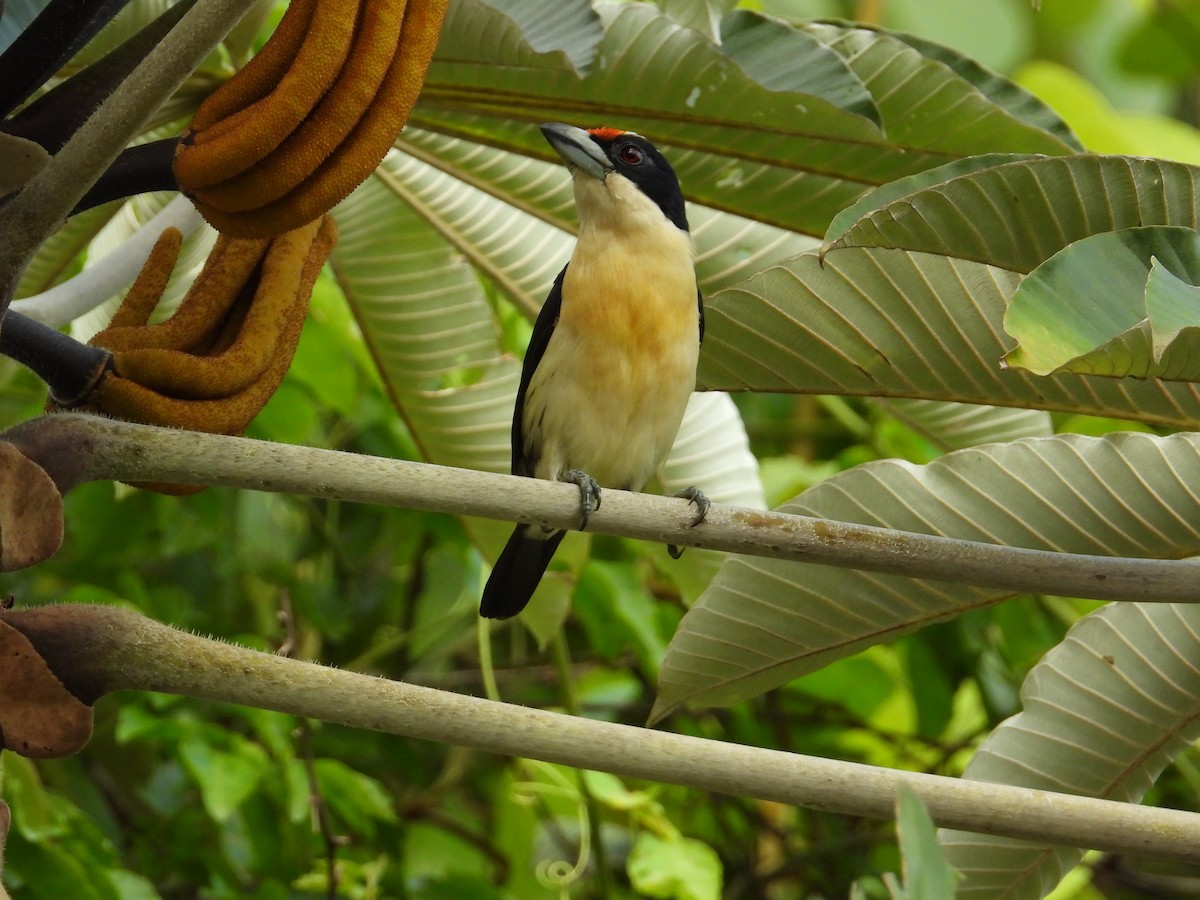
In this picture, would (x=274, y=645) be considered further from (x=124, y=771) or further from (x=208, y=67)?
(x=208, y=67)

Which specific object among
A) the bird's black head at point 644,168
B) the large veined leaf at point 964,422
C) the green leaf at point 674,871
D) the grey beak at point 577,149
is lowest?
the green leaf at point 674,871

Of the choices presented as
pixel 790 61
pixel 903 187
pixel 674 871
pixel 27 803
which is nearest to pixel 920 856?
pixel 903 187

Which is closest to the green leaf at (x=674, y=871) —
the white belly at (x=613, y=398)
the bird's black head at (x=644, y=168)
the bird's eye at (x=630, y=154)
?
the white belly at (x=613, y=398)

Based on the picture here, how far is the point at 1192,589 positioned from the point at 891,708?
2.21 m

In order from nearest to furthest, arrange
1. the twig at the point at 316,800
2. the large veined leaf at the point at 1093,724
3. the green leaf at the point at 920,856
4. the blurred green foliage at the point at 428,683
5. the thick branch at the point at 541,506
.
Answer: the green leaf at the point at 920,856 < the thick branch at the point at 541,506 < the large veined leaf at the point at 1093,724 < the twig at the point at 316,800 < the blurred green foliage at the point at 428,683

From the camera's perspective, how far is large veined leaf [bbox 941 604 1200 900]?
4.90 feet

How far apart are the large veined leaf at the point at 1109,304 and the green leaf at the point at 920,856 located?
1.04 ft

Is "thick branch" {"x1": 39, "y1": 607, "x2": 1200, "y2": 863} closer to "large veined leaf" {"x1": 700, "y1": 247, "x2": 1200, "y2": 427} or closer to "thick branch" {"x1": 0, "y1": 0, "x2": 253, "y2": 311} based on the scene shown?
"thick branch" {"x1": 0, "y1": 0, "x2": 253, "y2": 311}

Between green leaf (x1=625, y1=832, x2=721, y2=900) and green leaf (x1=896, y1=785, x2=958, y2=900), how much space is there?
5.29 feet

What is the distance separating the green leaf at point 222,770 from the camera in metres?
1.99

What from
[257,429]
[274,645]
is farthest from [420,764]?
[257,429]

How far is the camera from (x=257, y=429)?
8.51ft

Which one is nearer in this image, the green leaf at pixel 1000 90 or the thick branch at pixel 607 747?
the thick branch at pixel 607 747

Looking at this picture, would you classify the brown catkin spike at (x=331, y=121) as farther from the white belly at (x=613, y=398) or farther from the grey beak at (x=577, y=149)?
the white belly at (x=613, y=398)
